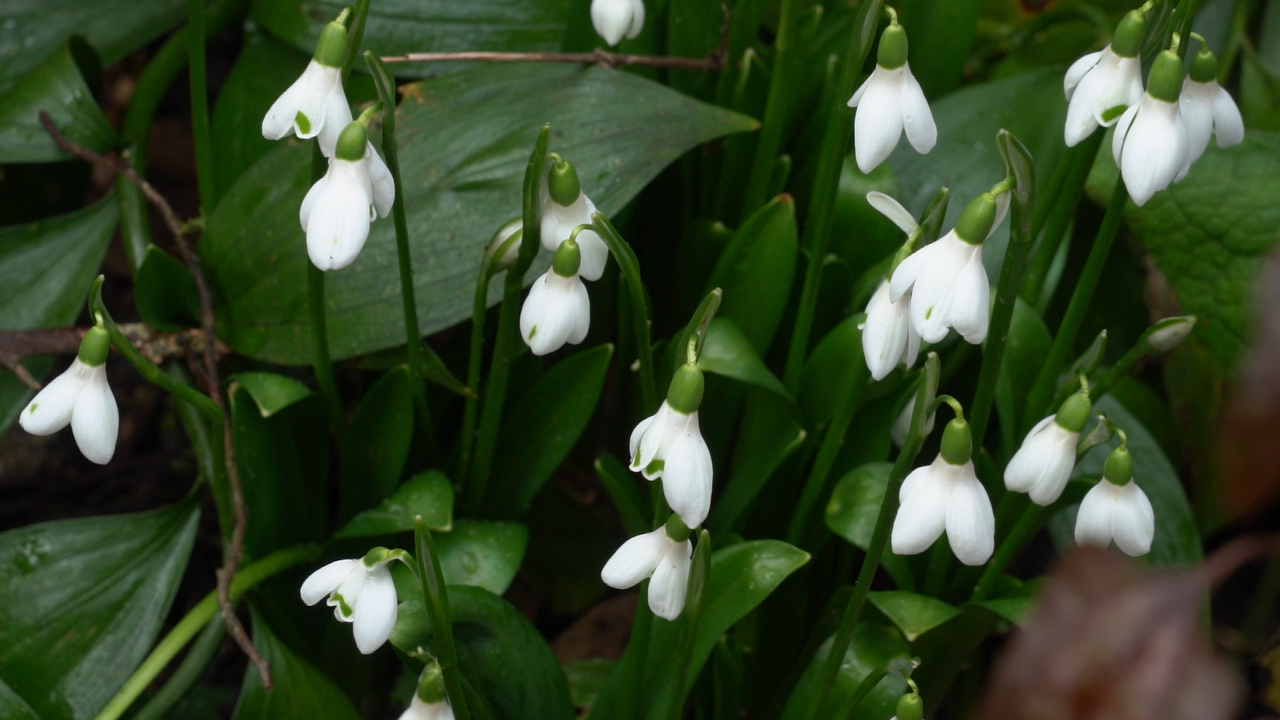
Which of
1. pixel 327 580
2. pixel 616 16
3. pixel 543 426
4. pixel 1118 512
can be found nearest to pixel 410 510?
pixel 543 426

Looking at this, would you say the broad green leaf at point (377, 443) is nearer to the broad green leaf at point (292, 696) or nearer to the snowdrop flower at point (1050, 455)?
the broad green leaf at point (292, 696)

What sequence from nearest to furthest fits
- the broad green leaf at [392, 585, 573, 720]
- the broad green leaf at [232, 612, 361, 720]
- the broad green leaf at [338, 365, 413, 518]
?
the broad green leaf at [392, 585, 573, 720]
the broad green leaf at [232, 612, 361, 720]
the broad green leaf at [338, 365, 413, 518]

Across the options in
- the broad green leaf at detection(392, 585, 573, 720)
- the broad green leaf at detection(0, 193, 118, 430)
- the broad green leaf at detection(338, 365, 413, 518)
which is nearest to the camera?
the broad green leaf at detection(392, 585, 573, 720)

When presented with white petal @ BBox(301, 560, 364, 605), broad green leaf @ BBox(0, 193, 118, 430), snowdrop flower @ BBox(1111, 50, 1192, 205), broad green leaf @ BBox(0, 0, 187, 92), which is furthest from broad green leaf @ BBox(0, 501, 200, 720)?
snowdrop flower @ BBox(1111, 50, 1192, 205)

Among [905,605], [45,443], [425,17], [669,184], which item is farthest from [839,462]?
[45,443]

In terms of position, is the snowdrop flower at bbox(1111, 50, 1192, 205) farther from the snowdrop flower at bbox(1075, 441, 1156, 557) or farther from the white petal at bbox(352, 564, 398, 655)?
the white petal at bbox(352, 564, 398, 655)
